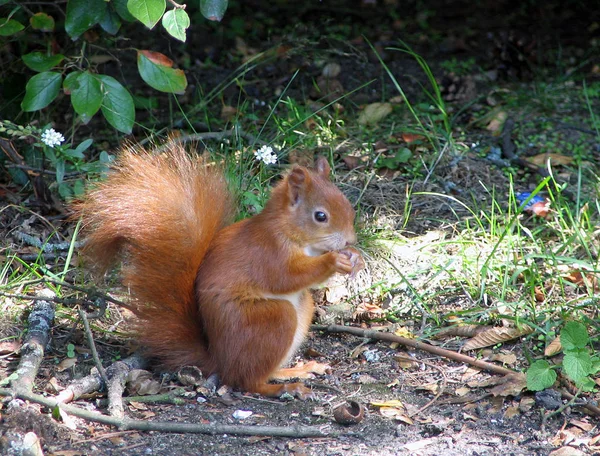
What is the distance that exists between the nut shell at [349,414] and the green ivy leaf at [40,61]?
175cm

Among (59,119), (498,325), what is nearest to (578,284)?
(498,325)

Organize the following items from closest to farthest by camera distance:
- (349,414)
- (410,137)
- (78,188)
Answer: (349,414), (78,188), (410,137)

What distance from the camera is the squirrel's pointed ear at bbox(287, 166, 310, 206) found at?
2605 mm

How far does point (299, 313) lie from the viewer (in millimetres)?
2701

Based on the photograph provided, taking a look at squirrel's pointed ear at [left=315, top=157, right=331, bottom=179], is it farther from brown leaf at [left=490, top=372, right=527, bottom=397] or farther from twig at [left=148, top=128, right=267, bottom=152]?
twig at [left=148, top=128, right=267, bottom=152]

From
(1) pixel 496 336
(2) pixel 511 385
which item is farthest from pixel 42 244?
(2) pixel 511 385

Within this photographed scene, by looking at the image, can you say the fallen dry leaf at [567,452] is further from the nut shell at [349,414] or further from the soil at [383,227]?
the nut shell at [349,414]

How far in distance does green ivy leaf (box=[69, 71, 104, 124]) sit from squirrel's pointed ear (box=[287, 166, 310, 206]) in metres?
0.85

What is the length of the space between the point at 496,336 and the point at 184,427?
119cm

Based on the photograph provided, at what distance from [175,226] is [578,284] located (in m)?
1.55

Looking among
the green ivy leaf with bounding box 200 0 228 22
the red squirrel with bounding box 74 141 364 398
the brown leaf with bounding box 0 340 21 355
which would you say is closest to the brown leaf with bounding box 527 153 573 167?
the red squirrel with bounding box 74 141 364 398

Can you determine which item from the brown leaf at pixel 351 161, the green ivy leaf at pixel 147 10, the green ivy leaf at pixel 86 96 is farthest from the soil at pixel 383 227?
the green ivy leaf at pixel 147 10

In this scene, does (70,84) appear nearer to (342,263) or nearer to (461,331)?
(342,263)

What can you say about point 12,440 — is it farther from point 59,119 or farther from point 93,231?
point 59,119
